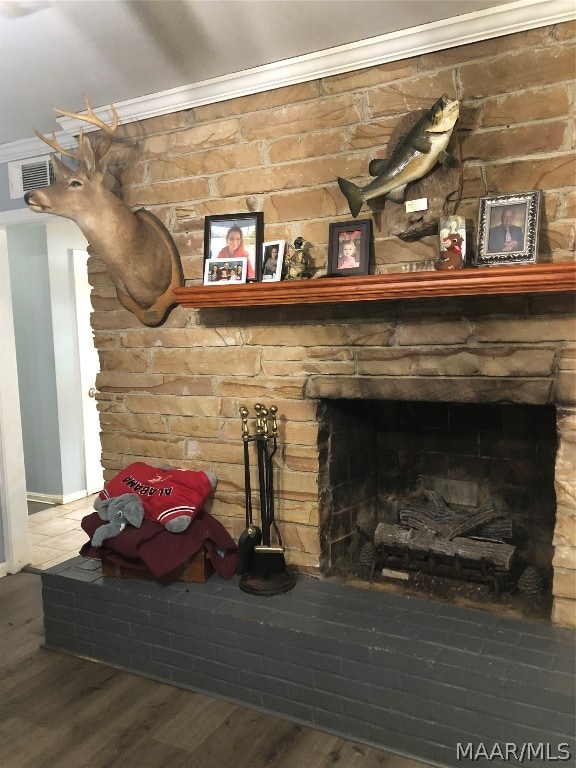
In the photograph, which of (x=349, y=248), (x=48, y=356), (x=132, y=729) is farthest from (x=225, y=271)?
(x=48, y=356)

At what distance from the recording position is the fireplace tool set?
2.25 m

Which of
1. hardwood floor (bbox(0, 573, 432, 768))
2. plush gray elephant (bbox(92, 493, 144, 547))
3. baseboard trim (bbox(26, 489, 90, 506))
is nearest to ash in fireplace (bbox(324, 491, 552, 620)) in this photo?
hardwood floor (bbox(0, 573, 432, 768))

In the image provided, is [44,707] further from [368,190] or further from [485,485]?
[368,190]

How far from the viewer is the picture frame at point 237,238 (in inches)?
92.1

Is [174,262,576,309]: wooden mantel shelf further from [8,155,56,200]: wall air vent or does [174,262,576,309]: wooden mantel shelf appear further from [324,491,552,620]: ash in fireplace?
[8,155,56,200]: wall air vent

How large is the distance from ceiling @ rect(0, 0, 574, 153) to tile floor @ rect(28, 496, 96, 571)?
2.40 m

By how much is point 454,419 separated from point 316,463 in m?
0.60

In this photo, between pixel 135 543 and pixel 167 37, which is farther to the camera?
pixel 135 543

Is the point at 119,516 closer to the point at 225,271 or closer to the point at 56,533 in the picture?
the point at 225,271

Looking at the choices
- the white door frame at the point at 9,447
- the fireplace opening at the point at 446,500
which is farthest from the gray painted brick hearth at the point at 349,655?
the white door frame at the point at 9,447

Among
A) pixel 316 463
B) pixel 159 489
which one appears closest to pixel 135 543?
pixel 159 489

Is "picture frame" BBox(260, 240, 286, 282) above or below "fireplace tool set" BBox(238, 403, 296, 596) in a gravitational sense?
above

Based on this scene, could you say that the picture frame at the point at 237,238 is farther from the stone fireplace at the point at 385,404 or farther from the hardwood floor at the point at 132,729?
the hardwood floor at the point at 132,729

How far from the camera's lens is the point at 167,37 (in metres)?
2.00
